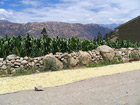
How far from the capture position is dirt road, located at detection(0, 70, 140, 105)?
3748 mm

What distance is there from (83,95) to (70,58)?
4.40 m

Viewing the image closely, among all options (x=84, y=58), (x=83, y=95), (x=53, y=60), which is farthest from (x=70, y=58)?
(x=83, y=95)

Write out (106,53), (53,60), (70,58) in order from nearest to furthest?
(53,60)
(70,58)
(106,53)

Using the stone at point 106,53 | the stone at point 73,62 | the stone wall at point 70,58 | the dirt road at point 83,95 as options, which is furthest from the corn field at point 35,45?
the dirt road at point 83,95

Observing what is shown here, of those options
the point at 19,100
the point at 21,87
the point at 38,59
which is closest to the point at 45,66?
the point at 38,59

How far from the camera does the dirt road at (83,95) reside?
3.75 metres

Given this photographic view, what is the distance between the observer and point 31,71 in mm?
7355

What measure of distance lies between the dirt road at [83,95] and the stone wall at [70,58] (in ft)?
10.2

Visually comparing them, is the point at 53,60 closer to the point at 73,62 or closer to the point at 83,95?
the point at 73,62

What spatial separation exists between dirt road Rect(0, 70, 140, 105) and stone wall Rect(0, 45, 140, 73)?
10.2ft

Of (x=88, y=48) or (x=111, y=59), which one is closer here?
(x=111, y=59)

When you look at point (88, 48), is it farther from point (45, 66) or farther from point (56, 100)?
point (56, 100)

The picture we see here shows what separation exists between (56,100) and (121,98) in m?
1.67

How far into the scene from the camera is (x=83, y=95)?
4188 millimetres
